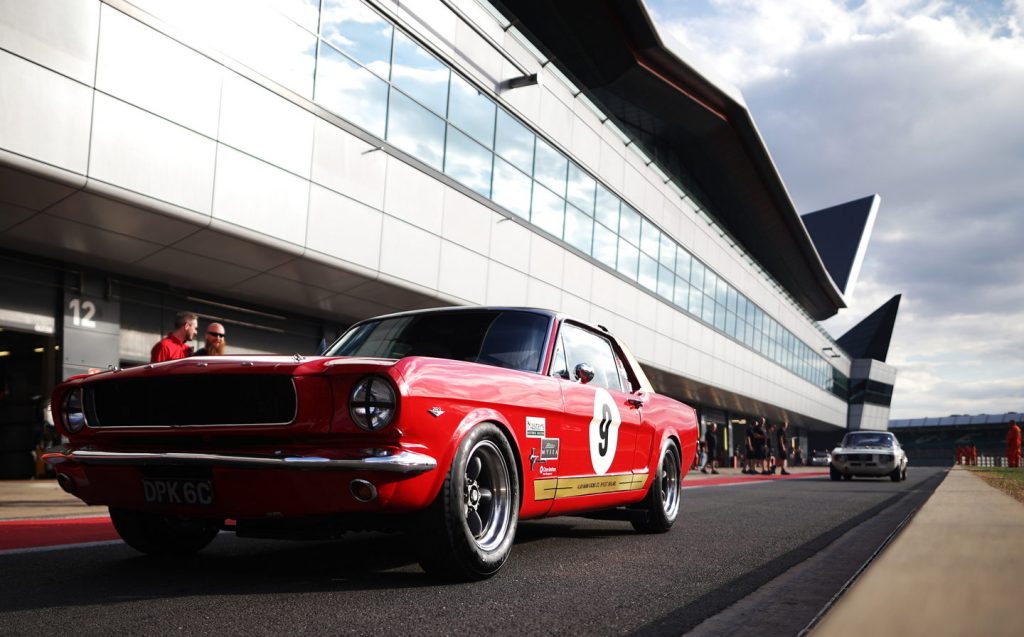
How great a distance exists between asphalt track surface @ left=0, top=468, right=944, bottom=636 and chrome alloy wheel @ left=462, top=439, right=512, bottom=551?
8.8 inches

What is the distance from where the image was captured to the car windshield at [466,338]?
17.4ft

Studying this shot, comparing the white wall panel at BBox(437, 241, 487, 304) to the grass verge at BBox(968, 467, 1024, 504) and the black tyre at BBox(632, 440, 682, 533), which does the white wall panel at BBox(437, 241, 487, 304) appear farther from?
the black tyre at BBox(632, 440, 682, 533)

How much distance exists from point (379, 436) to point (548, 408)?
1455 mm

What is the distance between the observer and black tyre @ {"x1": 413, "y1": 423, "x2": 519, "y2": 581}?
4.00 meters

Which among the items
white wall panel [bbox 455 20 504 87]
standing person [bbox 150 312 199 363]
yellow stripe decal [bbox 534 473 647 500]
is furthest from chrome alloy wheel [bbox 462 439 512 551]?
white wall panel [bbox 455 20 504 87]

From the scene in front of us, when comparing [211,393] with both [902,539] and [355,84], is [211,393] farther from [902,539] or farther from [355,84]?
[355,84]

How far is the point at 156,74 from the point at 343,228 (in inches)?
163

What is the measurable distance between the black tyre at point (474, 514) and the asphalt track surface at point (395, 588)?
105 millimetres

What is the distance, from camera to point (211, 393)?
13.4ft

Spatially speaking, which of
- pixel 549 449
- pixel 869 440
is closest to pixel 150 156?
pixel 549 449

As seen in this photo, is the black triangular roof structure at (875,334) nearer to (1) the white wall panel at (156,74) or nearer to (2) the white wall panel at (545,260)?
(2) the white wall panel at (545,260)

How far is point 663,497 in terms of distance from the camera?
23.1 ft

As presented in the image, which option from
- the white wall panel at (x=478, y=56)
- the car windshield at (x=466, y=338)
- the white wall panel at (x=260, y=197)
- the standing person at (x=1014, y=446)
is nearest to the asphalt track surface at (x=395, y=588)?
the car windshield at (x=466, y=338)

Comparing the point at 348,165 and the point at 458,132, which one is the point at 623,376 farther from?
the point at 458,132
